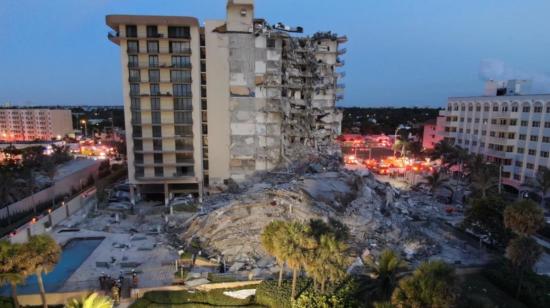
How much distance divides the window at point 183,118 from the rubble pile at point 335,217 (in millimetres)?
13640

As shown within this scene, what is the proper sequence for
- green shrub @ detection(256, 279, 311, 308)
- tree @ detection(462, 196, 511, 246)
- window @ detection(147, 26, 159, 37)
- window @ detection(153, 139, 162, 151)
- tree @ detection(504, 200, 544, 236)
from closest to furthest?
green shrub @ detection(256, 279, 311, 308) < tree @ detection(504, 200, 544, 236) < tree @ detection(462, 196, 511, 246) < window @ detection(147, 26, 159, 37) < window @ detection(153, 139, 162, 151)

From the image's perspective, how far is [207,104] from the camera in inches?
2190

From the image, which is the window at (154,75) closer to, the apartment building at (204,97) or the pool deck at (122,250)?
the apartment building at (204,97)

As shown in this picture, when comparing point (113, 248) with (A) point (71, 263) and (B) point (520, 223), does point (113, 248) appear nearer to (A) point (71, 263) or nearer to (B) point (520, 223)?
(A) point (71, 263)

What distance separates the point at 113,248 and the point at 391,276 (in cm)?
2856

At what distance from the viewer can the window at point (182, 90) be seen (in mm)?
53406

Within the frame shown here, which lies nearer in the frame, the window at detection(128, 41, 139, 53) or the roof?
the roof

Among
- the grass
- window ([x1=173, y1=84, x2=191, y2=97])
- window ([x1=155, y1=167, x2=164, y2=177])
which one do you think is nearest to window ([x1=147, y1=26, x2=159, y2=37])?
window ([x1=173, y1=84, x2=191, y2=97])

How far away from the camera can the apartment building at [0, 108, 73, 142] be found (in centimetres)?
13450

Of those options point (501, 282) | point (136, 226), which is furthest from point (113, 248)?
point (501, 282)

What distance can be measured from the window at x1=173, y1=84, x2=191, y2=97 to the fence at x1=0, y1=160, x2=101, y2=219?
80.0ft

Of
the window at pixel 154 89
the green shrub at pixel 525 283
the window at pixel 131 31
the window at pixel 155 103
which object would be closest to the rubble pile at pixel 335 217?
the green shrub at pixel 525 283

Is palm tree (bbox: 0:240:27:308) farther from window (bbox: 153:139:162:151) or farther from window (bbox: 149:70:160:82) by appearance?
window (bbox: 149:70:160:82)

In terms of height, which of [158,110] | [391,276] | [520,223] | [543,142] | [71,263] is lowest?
[71,263]
